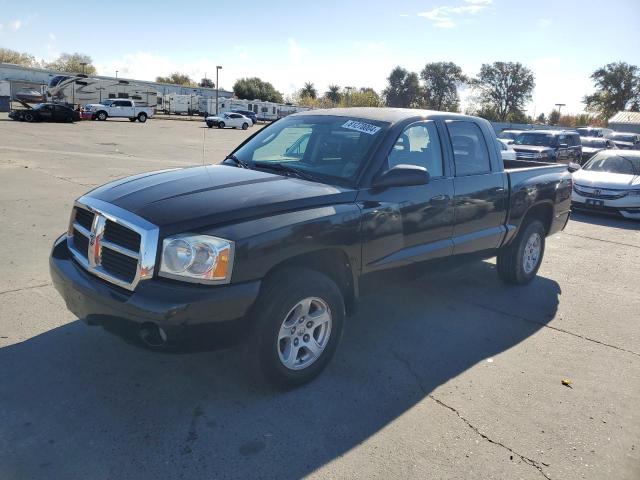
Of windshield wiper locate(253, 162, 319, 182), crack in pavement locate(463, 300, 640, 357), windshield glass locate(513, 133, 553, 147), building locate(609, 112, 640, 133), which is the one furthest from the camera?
building locate(609, 112, 640, 133)

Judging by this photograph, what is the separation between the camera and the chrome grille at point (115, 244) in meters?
2.92

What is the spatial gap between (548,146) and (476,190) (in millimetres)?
13465

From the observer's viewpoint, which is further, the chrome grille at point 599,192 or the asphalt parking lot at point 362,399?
the chrome grille at point 599,192

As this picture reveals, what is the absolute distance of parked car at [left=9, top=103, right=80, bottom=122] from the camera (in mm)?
32188

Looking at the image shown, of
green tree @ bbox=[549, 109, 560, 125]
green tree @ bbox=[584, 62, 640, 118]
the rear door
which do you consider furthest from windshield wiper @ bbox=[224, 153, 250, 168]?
green tree @ bbox=[549, 109, 560, 125]

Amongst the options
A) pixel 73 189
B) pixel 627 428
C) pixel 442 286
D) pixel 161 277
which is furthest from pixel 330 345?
pixel 73 189

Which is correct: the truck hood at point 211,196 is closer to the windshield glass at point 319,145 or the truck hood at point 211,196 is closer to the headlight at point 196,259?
the headlight at point 196,259

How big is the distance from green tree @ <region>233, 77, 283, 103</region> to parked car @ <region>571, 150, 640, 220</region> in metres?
83.9

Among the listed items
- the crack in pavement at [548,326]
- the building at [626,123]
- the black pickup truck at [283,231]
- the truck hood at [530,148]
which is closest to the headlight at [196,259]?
the black pickup truck at [283,231]

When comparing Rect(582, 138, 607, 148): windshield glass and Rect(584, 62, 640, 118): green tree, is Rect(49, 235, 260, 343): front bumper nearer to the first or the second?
Rect(582, 138, 607, 148): windshield glass

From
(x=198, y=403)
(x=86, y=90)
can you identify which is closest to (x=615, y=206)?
(x=198, y=403)

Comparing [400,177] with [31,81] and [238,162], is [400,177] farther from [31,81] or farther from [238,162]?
[31,81]

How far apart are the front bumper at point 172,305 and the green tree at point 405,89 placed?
91373 mm

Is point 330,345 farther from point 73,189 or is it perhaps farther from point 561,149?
point 561,149
